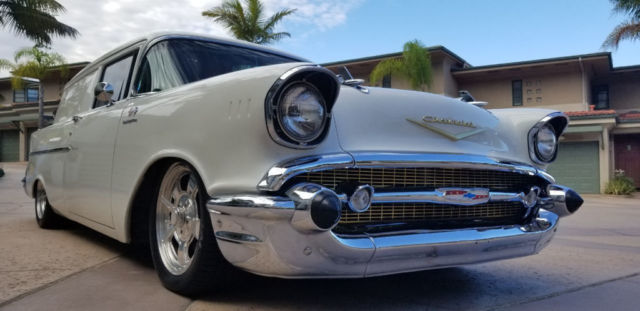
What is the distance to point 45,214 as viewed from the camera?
463 centimetres

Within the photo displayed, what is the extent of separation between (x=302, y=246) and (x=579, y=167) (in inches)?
697

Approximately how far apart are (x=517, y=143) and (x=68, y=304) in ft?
8.02

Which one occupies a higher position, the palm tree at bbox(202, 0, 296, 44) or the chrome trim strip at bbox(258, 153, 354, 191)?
the palm tree at bbox(202, 0, 296, 44)

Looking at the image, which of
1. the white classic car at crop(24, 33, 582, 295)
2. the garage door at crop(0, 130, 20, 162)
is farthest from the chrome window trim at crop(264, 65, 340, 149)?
the garage door at crop(0, 130, 20, 162)

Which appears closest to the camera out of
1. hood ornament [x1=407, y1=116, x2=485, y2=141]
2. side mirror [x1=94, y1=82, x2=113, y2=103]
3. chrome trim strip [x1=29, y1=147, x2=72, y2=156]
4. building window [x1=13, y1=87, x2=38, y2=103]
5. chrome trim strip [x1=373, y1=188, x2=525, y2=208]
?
chrome trim strip [x1=373, y1=188, x2=525, y2=208]

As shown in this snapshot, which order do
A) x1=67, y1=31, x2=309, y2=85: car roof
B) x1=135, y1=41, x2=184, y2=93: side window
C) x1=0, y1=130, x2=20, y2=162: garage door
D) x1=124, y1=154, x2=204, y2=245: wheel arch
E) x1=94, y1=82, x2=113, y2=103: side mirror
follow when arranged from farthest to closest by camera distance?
x1=0, y1=130, x2=20, y2=162: garage door
x1=94, y1=82, x2=113, y2=103: side mirror
x1=67, y1=31, x2=309, y2=85: car roof
x1=135, y1=41, x2=184, y2=93: side window
x1=124, y1=154, x2=204, y2=245: wheel arch

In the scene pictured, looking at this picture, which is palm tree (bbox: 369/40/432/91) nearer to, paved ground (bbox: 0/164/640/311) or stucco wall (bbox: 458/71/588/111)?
stucco wall (bbox: 458/71/588/111)

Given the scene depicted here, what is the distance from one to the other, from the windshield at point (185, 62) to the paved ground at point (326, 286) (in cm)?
112

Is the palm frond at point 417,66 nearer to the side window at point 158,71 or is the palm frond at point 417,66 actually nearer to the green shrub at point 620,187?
the green shrub at point 620,187

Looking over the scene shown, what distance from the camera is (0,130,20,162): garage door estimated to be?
28.3 metres

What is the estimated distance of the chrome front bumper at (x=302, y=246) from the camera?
1.85 metres

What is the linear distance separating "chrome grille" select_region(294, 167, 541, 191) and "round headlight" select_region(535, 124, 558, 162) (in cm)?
22

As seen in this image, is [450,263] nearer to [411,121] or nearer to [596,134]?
[411,121]

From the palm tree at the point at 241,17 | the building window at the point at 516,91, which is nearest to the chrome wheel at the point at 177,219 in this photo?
the palm tree at the point at 241,17
